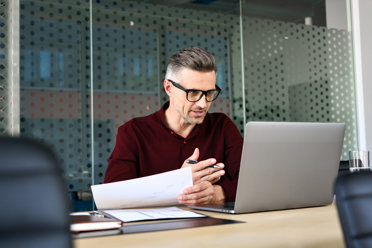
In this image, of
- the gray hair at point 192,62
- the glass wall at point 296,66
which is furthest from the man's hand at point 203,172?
the glass wall at point 296,66

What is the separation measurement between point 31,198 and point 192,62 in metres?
1.65

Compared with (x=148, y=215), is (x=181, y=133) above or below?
above

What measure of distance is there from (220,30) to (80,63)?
1268 millimetres

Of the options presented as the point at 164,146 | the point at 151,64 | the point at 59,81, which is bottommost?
the point at 164,146

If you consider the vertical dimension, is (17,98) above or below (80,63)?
below

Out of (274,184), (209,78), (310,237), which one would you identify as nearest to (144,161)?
(209,78)

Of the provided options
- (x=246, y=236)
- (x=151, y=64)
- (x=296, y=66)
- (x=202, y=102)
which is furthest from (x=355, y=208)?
(x=296, y=66)

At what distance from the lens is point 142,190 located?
5.18ft

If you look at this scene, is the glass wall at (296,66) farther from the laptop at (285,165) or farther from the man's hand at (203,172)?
the laptop at (285,165)

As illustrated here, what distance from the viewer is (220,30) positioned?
13.4 feet

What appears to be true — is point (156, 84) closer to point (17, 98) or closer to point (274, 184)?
point (17, 98)

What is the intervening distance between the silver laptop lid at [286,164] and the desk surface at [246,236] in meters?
0.15

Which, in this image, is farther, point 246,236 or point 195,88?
point 195,88

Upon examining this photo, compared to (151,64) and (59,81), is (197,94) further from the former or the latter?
(151,64)
